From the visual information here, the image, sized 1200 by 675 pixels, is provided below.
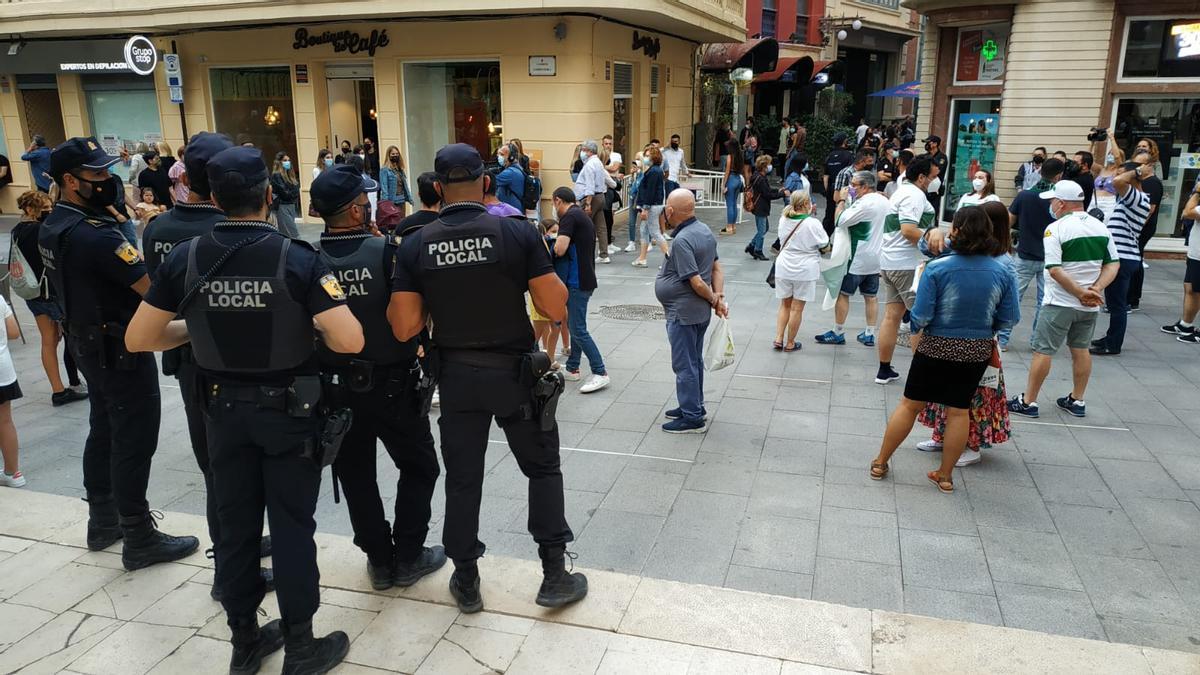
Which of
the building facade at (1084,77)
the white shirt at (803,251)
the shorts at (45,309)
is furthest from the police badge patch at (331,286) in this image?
the building facade at (1084,77)

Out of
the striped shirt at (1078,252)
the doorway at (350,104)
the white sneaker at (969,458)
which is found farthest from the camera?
the doorway at (350,104)

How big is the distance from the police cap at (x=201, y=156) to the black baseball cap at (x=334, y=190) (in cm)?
63

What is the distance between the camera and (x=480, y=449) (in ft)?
12.0

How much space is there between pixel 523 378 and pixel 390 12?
12.1m

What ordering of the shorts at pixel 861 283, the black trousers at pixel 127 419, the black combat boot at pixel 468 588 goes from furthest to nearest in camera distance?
the shorts at pixel 861 283
the black trousers at pixel 127 419
the black combat boot at pixel 468 588

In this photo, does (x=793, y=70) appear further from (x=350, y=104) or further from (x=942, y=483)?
(x=942, y=483)

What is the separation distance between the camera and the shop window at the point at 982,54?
48.0ft

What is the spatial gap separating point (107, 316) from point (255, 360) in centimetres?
151

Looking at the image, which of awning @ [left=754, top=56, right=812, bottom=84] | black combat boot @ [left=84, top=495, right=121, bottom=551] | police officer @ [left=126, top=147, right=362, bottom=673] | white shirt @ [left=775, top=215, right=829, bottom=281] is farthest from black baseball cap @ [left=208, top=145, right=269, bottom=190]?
awning @ [left=754, top=56, right=812, bottom=84]

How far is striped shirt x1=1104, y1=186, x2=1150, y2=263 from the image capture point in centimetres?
853

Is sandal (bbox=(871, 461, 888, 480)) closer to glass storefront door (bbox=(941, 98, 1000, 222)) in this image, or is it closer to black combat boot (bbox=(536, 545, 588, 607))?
black combat boot (bbox=(536, 545, 588, 607))

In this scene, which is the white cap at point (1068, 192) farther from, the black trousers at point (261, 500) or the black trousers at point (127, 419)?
the black trousers at point (127, 419)

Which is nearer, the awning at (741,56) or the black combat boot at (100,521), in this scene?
the black combat boot at (100,521)

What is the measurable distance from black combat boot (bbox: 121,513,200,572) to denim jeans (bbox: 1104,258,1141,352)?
7910 millimetres
